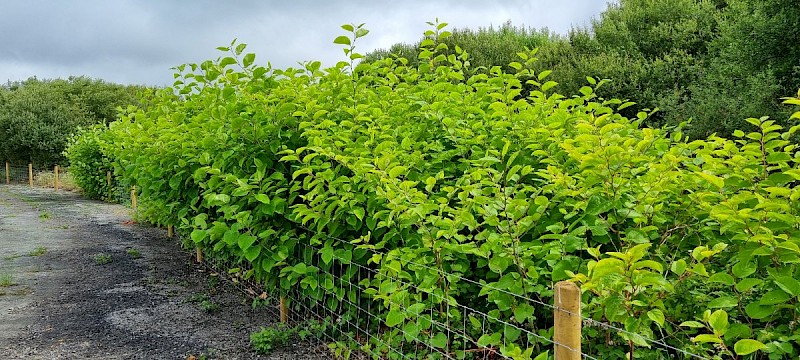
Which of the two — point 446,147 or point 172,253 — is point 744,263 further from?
point 172,253

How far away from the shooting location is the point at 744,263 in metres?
1.79

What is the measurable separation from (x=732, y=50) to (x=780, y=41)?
1.27 meters

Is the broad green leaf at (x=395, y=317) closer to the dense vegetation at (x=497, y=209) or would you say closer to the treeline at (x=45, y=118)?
the dense vegetation at (x=497, y=209)

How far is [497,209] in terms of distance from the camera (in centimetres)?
235

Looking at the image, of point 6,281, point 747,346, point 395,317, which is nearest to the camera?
point 747,346

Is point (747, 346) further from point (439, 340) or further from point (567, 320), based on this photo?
point (439, 340)

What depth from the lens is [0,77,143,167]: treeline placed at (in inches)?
1037

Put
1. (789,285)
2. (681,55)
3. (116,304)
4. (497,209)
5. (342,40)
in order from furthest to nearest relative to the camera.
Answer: (681,55) → (116,304) → (342,40) → (497,209) → (789,285)

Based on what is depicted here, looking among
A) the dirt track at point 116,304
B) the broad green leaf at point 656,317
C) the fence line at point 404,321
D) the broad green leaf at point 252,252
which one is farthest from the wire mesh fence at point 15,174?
the broad green leaf at point 656,317

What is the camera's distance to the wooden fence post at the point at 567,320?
1.77 m

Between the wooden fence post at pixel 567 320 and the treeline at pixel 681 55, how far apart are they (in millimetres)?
4643

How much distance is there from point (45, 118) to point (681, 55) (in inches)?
1079

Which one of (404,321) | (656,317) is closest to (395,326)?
(404,321)

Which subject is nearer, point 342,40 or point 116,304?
point 342,40
